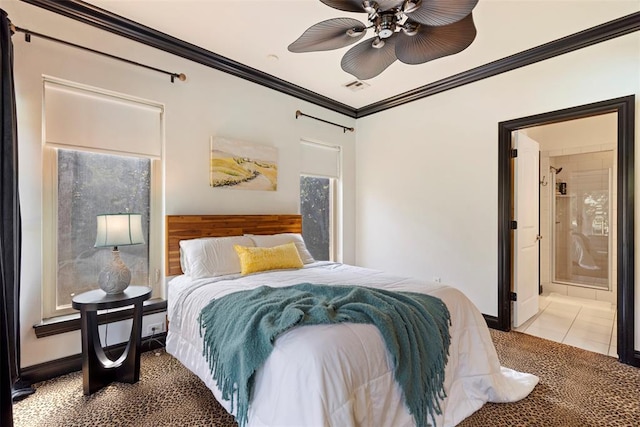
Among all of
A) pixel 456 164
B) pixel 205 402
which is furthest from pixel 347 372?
pixel 456 164

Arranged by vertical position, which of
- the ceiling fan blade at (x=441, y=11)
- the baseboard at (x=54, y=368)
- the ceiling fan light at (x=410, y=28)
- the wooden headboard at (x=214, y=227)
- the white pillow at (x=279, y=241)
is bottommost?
the baseboard at (x=54, y=368)

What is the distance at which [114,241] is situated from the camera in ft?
7.27

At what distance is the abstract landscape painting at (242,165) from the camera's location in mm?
3248

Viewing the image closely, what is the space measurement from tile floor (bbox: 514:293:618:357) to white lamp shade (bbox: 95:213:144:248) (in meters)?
3.87

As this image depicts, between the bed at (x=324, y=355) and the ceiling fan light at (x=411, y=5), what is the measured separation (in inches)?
65.0

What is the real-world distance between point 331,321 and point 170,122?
98.1 inches

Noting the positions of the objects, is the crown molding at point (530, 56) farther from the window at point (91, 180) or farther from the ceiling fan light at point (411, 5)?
the window at point (91, 180)

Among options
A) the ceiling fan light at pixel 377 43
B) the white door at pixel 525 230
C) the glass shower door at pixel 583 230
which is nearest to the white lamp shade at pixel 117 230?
the ceiling fan light at pixel 377 43

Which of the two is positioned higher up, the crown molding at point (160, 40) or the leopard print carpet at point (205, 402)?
the crown molding at point (160, 40)

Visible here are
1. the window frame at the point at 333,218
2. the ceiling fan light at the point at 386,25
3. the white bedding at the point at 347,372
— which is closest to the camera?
the white bedding at the point at 347,372

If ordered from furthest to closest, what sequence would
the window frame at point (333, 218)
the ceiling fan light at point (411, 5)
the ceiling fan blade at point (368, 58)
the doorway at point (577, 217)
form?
1. the window frame at point (333, 218)
2. the doorway at point (577, 217)
3. the ceiling fan blade at point (368, 58)
4. the ceiling fan light at point (411, 5)

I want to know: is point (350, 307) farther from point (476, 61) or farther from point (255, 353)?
point (476, 61)

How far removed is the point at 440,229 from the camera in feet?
12.6

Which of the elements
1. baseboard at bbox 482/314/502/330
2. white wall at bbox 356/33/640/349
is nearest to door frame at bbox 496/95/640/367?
white wall at bbox 356/33/640/349
